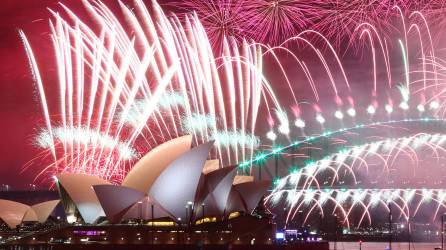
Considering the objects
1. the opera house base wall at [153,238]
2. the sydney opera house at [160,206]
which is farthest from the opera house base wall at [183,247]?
the sydney opera house at [160,206]

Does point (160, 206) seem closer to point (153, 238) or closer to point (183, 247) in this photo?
point (153, 238)

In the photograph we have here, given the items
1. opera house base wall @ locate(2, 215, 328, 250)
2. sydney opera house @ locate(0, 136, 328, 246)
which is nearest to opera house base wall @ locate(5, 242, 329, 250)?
opera house base wall @ locate(2, 215, 328, 250)

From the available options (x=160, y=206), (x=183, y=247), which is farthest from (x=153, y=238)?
(x=183, y=247)

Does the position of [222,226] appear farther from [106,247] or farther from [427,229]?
[427,229]

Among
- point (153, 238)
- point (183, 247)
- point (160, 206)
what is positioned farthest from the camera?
point (160, 206)

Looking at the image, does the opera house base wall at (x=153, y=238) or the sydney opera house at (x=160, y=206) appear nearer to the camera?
the opera house base wall at (x=153, y=238)

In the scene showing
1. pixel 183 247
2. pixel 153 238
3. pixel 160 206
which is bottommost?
pixel 183 247

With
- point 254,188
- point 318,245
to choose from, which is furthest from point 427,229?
point 318,245

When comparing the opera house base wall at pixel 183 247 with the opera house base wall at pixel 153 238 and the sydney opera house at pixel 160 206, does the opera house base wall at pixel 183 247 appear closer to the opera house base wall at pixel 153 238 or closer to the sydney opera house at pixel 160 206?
the opera house base wall at pixel 153 238

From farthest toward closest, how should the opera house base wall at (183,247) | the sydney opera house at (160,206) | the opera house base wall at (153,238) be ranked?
the sydney opera house at (160,206) → the opera house base wall at (153,238) → the opera house base wall at (183,247)
